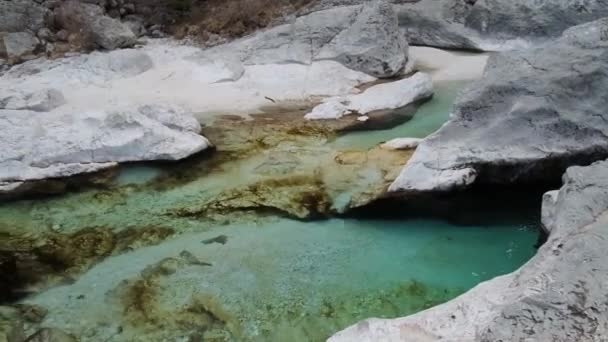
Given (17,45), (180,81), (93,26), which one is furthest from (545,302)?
(17,45)

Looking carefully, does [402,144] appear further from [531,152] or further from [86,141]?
[86,141]

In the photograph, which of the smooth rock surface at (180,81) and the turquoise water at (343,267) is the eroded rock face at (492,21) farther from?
the turquoise water at (343,267)

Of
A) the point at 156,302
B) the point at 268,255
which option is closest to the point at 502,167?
the point at 268,255

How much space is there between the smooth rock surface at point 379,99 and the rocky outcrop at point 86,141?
1827 mm

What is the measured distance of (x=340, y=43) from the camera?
10.2 metres

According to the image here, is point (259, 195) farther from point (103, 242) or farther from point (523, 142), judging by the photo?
point (523, 142)

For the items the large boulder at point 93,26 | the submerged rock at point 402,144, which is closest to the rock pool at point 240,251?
the submerged rock at point 402,144

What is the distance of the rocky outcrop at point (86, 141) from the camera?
6.96 m

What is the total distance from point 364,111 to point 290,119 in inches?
41.6

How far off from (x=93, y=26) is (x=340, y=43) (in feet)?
14.9

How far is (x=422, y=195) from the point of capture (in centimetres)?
600

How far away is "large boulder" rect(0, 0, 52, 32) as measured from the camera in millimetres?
11117

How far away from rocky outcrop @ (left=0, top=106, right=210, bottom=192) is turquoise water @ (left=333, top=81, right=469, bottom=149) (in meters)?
1.86

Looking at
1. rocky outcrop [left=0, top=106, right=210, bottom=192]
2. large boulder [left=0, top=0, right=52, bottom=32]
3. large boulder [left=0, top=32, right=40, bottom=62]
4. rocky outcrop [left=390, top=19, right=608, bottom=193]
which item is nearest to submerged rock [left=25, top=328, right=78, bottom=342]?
rocky outcrop [left=0, top=106, right=210, bottom=192]
